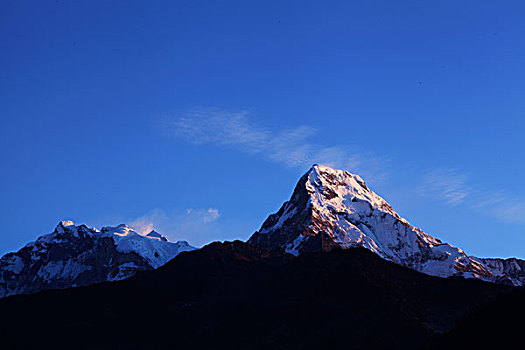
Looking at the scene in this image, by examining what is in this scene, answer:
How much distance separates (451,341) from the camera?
155 meters

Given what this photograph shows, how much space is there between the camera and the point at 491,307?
530 ft

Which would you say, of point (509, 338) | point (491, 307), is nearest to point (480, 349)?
point (509, 338)

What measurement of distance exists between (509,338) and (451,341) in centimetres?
1824

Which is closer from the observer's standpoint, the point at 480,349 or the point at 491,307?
the point at 480,349

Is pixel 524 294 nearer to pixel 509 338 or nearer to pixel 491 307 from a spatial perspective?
pixel 491 307

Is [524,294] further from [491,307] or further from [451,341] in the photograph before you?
[451,341]

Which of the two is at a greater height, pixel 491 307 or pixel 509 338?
pixel 491 307

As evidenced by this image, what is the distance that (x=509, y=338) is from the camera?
13762 centimetres

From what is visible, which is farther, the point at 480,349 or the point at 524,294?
the point at 524,294

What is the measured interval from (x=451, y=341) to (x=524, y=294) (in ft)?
58.8

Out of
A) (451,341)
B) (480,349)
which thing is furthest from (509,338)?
(451,341)

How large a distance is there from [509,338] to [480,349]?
5278 mm

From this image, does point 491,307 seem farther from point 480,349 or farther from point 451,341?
point 480,349

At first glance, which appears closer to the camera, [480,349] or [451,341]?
[480,349]
